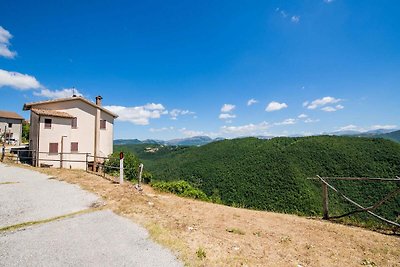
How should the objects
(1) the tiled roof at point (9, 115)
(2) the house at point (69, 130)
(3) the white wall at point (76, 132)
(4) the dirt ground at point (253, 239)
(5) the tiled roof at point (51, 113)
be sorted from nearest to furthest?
(4) the dirt ground at point (253, 239), (5) the tiled roof at point (51, 113), (2) the house at point (69, 130), (3) the white wall at point (76, 132), (1) the tiled roof at point (9, 115)

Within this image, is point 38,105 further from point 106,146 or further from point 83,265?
point 83,265

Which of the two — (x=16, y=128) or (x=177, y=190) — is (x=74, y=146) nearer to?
(x=177, y=190)

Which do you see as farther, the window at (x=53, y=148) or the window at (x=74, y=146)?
the window at (x=74, y=146)

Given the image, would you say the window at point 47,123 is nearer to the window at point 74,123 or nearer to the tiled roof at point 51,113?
the tiled roof at point 51,113

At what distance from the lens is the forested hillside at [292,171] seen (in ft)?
196

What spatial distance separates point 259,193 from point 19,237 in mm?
68802

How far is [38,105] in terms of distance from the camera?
2527 cm

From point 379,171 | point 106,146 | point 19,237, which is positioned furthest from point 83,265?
point 379,171

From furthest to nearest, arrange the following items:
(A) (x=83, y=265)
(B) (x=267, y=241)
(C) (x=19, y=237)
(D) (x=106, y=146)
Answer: (D) (x=106, y=146) → (B) (x=267, y=241) → (C) (x=19, y=237) → (A) (x=83, y=265)

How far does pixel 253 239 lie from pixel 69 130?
86.8 feet

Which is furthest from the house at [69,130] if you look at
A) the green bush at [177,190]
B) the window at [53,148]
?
the green bush at [177,190]

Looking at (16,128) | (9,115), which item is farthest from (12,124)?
(9,115)

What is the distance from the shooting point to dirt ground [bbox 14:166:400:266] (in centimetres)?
477

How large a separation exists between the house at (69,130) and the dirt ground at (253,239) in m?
16.1
